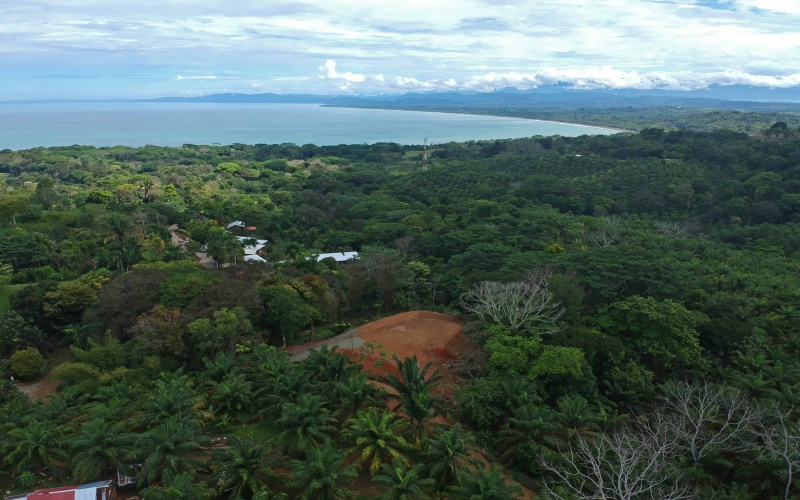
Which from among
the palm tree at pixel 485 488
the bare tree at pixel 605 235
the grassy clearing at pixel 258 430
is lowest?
the grassy clearing at pixel 258 430

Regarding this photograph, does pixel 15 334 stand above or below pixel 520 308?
below

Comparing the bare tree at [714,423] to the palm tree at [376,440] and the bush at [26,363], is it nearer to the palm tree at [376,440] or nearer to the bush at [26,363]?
the palm tree at [376,440]

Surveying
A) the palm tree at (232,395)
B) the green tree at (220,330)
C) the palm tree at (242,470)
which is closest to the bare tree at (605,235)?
the green tree at (220,330)

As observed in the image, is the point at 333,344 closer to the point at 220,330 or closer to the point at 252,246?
the point at 220,330

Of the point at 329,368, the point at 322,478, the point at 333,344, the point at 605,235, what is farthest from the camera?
the point at 605,235

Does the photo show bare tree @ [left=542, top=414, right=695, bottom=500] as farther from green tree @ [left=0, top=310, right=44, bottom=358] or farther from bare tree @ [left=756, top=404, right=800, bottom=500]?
green tree @ [left=0, top=310, right=44, bottom=358]

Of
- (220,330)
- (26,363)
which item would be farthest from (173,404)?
(26,363)
